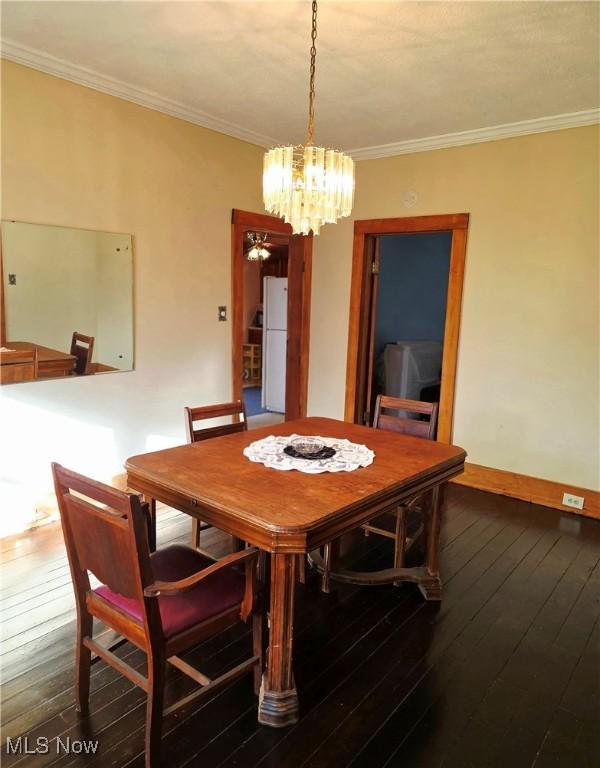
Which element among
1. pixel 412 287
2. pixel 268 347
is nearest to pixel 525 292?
pixel 412 287

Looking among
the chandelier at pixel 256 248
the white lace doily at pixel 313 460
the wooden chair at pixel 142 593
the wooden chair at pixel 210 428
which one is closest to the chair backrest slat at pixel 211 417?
the wooden chair at pixel 210 428

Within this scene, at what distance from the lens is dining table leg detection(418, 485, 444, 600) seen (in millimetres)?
2492

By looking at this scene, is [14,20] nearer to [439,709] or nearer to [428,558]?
[428,558]

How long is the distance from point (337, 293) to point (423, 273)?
76.9 inches

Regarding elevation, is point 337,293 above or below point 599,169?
below

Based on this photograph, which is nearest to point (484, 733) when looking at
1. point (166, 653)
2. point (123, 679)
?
point (166, 653)

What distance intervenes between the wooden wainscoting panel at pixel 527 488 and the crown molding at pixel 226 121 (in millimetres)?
2431

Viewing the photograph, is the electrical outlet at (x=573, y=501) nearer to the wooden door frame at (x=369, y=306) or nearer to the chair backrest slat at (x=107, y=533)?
the wooden door frame at (x=369, y=306)

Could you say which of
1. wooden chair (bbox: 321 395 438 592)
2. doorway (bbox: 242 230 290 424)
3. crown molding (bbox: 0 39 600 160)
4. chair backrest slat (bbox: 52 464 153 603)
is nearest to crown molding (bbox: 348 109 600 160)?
crown molding (bbox: 0 39 600 160)

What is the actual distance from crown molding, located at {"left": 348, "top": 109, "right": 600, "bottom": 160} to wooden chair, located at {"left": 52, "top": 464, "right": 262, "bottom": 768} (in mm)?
3410

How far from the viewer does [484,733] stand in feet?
5.77

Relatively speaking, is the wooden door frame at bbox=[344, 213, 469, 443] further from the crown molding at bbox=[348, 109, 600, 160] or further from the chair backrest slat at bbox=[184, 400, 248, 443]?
the chair backrest slat at bbox=[184, 400, 248, 443]

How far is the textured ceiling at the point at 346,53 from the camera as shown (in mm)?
2281

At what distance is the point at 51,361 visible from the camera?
3.10 metres
